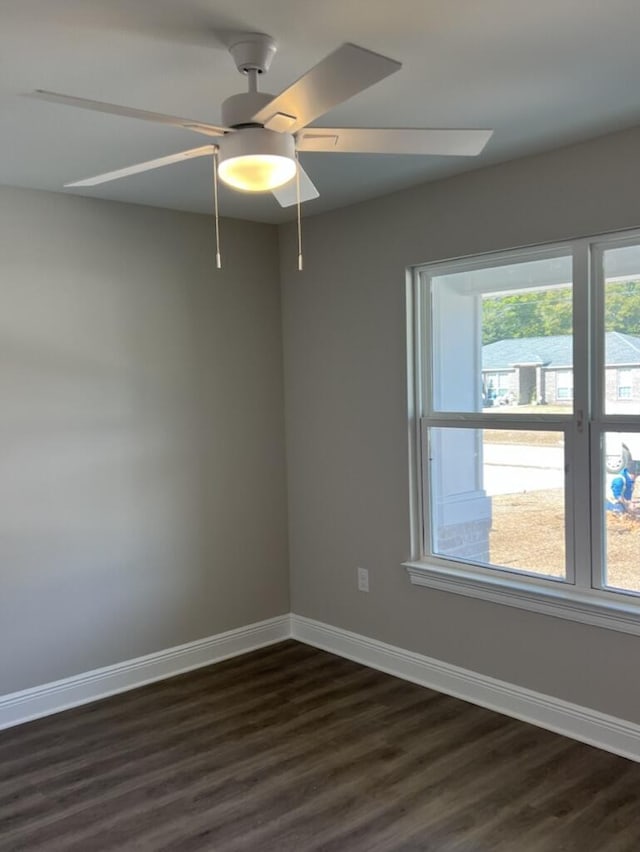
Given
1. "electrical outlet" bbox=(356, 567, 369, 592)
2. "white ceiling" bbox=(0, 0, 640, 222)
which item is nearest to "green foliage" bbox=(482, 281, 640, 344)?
"white ceiling" bbox=(0, 0, 640, 222)

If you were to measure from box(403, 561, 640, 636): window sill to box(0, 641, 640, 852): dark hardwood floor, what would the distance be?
1.65 feet

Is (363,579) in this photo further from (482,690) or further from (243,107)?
(243,107)

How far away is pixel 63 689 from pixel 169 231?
229 centimetres

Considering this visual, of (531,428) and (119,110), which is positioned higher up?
(119,110)

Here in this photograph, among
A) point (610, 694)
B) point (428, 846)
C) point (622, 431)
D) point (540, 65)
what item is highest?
point (540, 65)

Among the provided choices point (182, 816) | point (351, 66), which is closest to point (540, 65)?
point (351, 66)

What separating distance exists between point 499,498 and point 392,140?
6.18 ft

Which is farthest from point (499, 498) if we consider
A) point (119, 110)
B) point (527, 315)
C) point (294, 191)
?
point (119, 110)

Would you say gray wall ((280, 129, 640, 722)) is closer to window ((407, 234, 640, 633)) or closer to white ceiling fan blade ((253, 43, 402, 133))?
window ((407, 234, 640, 633))

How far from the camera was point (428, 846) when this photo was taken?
2.33 meters

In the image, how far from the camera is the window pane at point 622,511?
2.83 meters

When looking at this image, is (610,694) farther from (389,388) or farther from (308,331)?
(308,331)

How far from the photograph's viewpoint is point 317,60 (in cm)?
205

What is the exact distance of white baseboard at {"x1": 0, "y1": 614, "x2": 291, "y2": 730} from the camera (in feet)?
10.8
